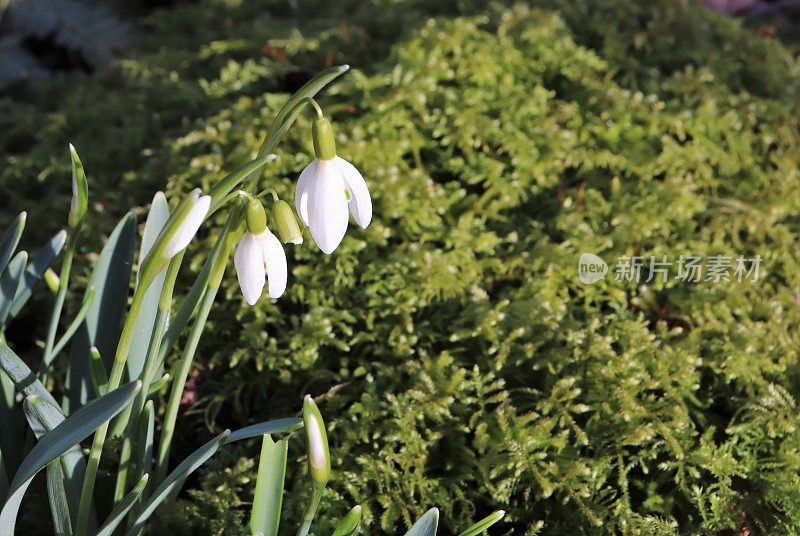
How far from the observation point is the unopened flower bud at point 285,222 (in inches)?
31.6

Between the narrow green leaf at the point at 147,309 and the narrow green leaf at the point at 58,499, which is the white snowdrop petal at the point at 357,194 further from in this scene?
the narrow green leaf at the point at 58,499

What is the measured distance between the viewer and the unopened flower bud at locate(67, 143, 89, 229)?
0.97 metres

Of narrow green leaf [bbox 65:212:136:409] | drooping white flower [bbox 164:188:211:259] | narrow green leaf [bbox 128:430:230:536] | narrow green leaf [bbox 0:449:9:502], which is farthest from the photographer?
narrow green leaf [bbox 65:212:136:409]

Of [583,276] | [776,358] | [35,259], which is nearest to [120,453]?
[35,259]

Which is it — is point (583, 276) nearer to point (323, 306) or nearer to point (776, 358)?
point (776, 358)

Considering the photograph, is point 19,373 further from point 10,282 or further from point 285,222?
point 285,222

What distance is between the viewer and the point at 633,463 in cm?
114

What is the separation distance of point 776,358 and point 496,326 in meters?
0.47

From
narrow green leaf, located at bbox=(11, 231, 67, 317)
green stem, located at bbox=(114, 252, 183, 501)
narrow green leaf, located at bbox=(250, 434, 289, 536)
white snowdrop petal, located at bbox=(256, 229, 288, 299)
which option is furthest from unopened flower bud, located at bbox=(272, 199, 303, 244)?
narrow green leaf, located at bbox=(11, 231, 67, 317)

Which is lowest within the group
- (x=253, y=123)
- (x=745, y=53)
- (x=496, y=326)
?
(x=496, y=326)

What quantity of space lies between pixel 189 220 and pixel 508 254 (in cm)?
85

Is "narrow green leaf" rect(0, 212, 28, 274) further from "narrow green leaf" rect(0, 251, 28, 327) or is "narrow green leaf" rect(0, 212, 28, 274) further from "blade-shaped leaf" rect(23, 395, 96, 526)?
"blade-shaped leaf" rect(23, 395, 96, 526)

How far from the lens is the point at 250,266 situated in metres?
0.80

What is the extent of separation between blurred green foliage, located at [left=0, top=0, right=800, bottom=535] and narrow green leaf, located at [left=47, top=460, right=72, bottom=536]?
7.0 inches
